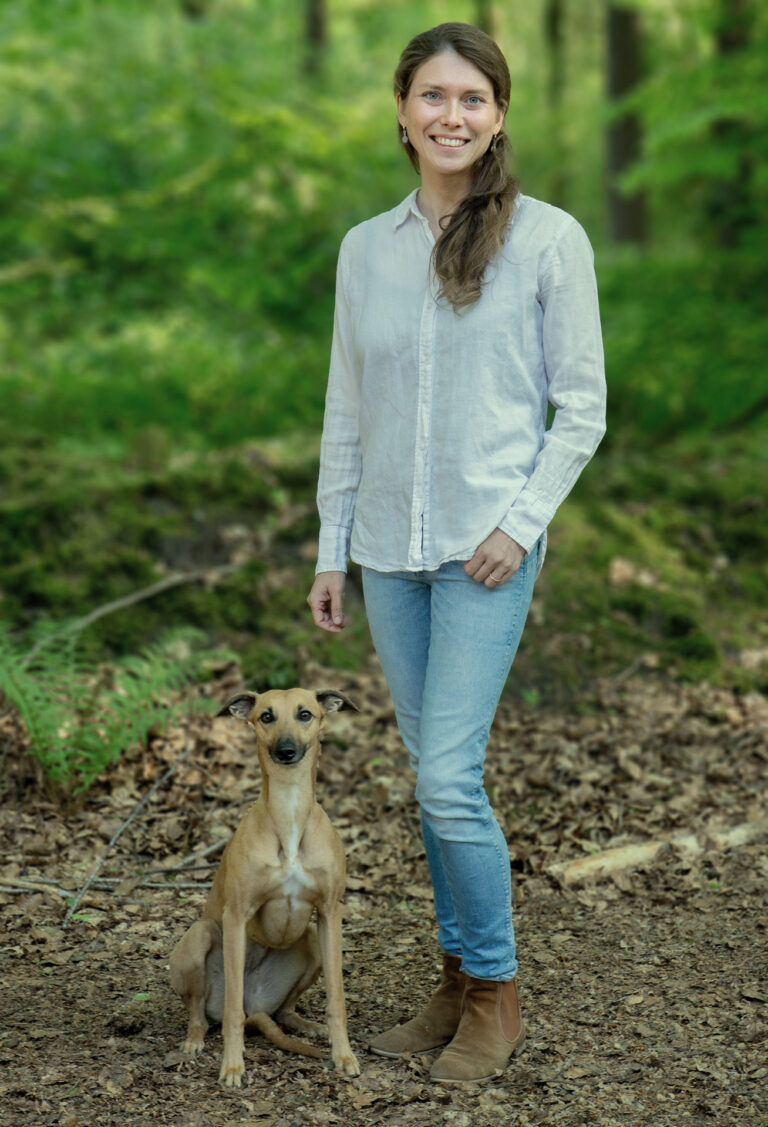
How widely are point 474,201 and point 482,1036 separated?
2500 millimetres

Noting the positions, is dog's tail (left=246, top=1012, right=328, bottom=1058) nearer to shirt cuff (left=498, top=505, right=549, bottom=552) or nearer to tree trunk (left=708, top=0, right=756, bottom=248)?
shirt cuff (left=498, top=505, right=549, bottom=552)

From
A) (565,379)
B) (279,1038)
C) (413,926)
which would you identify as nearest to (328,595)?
(565,379)

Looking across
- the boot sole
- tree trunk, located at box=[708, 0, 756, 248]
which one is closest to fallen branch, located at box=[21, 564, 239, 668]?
the boot sole

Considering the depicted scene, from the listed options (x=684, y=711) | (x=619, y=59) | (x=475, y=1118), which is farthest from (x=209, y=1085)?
(x=619, y=59)

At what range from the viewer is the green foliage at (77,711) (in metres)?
5.13

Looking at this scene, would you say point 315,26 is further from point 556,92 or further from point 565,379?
point 565,379

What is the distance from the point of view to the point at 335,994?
11.4 ft

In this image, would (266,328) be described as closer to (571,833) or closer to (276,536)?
(276,536)

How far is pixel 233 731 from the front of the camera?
5.98m

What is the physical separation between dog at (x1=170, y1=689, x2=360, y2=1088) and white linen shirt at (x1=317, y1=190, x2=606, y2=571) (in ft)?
2.05

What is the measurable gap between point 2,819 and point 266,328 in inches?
316

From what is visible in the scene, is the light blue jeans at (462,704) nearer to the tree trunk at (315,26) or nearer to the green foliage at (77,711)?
the green foliage at (77,711)

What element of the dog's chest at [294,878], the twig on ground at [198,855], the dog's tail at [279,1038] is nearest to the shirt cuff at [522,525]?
the dog's chest at [294,878]

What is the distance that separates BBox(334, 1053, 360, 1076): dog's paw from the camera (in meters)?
3.44
